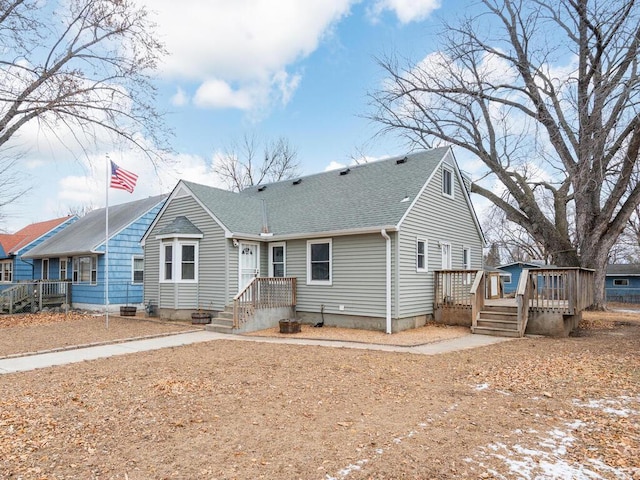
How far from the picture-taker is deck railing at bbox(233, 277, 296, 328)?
41.0ft

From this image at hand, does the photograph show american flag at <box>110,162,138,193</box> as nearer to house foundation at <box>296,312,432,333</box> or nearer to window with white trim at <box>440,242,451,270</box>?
house foundation at <box>296,312,432,333</box>

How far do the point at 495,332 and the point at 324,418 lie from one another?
8.58 m

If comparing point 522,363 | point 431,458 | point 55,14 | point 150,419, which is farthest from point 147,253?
point 431,458

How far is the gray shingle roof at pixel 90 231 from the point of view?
→ 19.6m

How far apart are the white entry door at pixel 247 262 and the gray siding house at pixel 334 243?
37mm

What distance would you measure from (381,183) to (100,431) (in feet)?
39.3

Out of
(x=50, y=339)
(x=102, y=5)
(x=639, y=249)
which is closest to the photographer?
(x=50, y=339)

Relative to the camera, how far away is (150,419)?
4.83 metres

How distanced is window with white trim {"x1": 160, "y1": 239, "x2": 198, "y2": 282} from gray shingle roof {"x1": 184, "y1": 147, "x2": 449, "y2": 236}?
170cm

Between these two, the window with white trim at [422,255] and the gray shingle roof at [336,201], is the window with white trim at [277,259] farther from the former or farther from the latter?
the window with white trim at [422,255]

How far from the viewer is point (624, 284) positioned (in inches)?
1421

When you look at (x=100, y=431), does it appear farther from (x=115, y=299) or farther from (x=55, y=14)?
(x=115, y=299)

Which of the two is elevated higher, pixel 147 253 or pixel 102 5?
pixel 102 5

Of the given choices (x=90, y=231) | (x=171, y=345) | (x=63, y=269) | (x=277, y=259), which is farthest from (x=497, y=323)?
(x=63, y=269)
